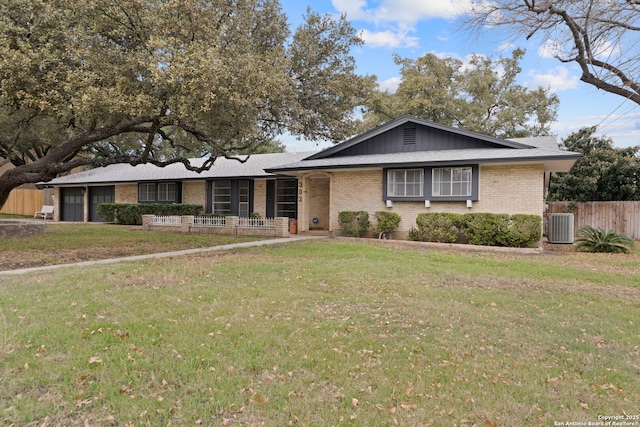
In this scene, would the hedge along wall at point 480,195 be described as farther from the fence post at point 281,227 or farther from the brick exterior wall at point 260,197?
the brick exterior wall at point 260,197

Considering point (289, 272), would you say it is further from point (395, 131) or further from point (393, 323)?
point (395, 131)

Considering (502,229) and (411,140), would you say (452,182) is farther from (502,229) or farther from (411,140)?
(411,140)

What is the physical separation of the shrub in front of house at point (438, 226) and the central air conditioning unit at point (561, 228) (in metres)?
4.42

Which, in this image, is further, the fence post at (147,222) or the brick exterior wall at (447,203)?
the fence post at (147,222)

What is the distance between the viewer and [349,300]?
6.20 metres

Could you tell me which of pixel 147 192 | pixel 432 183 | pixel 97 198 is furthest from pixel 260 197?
pixel 97 198

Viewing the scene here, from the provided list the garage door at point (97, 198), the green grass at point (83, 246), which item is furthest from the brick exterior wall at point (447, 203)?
the garage door at point (97, 198)

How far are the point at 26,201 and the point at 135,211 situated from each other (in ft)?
52.4

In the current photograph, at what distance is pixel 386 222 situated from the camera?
15.5m

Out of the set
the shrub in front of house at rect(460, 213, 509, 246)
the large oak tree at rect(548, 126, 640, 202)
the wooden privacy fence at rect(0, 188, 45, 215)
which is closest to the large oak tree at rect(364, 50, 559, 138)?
the large oak tree at rect(548, 126, 640, 202)

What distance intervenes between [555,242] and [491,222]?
14.4ft

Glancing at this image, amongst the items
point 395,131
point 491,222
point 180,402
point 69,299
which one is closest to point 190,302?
point 69,299

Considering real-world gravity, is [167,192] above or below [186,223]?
above

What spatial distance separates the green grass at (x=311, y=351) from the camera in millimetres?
3166
